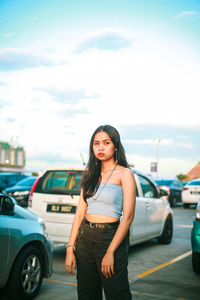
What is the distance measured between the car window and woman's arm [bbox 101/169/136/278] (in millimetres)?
5424

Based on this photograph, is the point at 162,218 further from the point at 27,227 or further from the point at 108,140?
the point at 108,140

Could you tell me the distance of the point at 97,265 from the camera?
289 cm

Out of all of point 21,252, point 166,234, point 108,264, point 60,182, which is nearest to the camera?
point 108,264

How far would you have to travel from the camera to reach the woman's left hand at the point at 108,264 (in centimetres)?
275

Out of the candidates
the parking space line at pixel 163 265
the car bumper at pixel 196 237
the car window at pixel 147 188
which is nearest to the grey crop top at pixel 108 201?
the car bumper at pixel 196 237

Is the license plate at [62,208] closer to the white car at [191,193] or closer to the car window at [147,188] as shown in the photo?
the car window at [147,188]

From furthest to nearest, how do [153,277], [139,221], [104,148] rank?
[139,221]
[153,277]
[104,148]

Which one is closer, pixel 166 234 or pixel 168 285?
pixel 168 285

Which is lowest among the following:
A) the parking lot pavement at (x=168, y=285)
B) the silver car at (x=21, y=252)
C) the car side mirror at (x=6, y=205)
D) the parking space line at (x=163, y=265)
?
the parking space line at (x=163, y=265)

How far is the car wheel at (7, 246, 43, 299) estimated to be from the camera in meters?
4.61

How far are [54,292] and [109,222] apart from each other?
2809 millimetres

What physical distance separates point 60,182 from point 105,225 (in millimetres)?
4674

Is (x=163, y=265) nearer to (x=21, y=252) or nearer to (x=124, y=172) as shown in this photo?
(x=21, y=252)

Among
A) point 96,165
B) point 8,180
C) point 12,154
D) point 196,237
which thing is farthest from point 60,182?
point 12,154
